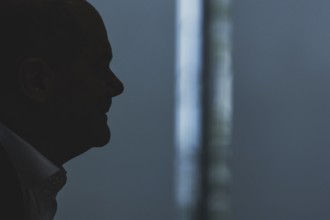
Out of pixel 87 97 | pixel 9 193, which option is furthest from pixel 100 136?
pixel 9 193

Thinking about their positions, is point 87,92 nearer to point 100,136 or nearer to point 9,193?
point 100,136

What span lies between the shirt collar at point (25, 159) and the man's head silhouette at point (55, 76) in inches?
0.7

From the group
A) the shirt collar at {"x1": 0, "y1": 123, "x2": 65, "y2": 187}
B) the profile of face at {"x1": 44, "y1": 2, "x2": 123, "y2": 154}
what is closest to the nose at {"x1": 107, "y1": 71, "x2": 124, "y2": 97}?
the profile of face at {"x1": 44, "y1": 2, "x2": 123, "y2": 154}

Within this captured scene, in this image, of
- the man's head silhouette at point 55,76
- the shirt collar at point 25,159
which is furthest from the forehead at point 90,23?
the shirt collar at point 25,159

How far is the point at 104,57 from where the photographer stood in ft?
1.76

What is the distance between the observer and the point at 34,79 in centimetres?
47

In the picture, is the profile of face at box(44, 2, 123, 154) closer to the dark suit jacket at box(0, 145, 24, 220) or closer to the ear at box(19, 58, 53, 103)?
the ear at box(19, 58, 53, 103)

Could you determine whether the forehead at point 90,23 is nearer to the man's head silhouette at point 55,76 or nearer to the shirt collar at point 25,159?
the man's head silhouette at point 55,76

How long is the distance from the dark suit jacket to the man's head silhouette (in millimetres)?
112

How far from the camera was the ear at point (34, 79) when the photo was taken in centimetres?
47

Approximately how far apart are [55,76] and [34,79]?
Answer: 0.09 ft

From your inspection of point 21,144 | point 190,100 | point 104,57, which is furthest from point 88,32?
point 190,100

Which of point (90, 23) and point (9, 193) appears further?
point (90, 23)

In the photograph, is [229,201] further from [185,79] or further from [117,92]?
[117,92]
